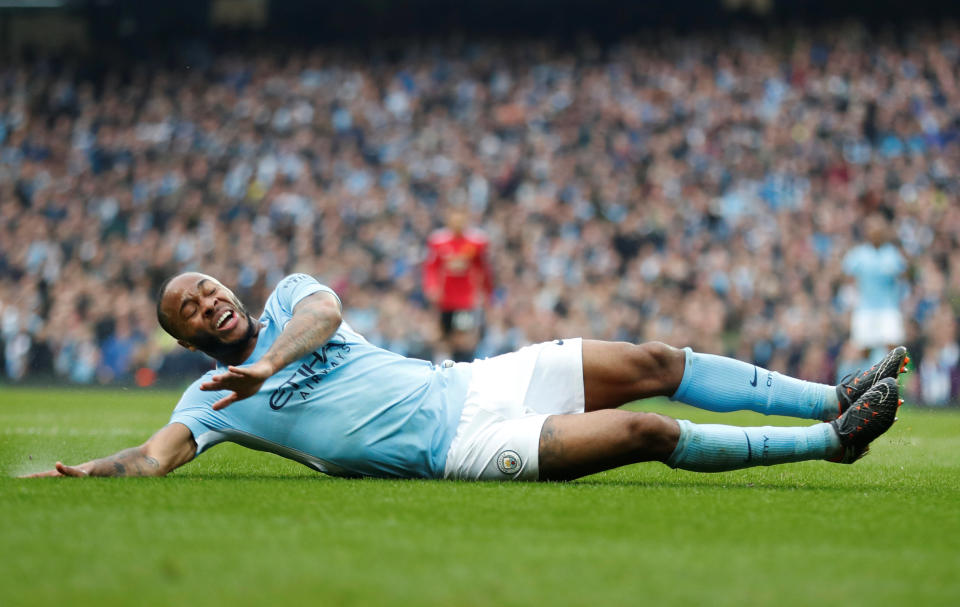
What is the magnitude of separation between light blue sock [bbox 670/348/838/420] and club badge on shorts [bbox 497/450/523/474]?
76 centimetres

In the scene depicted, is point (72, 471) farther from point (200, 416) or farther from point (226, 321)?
point (226, 321)

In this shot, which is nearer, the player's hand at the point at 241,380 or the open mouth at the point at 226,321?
the player's hand at the point at 241,380

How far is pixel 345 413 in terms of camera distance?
4762 millimetres

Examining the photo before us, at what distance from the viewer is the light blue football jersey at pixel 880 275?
12.2 meters

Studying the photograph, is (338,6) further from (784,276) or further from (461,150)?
(784,276)

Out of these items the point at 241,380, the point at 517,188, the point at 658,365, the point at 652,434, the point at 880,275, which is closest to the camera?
the point at 241,380

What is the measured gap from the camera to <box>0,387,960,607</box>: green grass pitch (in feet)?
8.84

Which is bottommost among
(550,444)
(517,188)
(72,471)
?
(72,471)

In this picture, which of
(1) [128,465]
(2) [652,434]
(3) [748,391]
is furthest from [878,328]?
(1) [128,465]

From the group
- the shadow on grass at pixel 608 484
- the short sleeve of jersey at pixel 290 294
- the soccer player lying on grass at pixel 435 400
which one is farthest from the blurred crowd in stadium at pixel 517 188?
the short sleeve of jersey at pixel 290 294

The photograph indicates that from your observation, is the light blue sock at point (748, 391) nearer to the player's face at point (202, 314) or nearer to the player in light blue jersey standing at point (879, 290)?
the player's face at point (202, 314)

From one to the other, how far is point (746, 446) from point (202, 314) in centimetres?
228

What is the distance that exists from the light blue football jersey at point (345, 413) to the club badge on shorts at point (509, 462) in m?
0.25

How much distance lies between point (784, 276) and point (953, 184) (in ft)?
11.8
